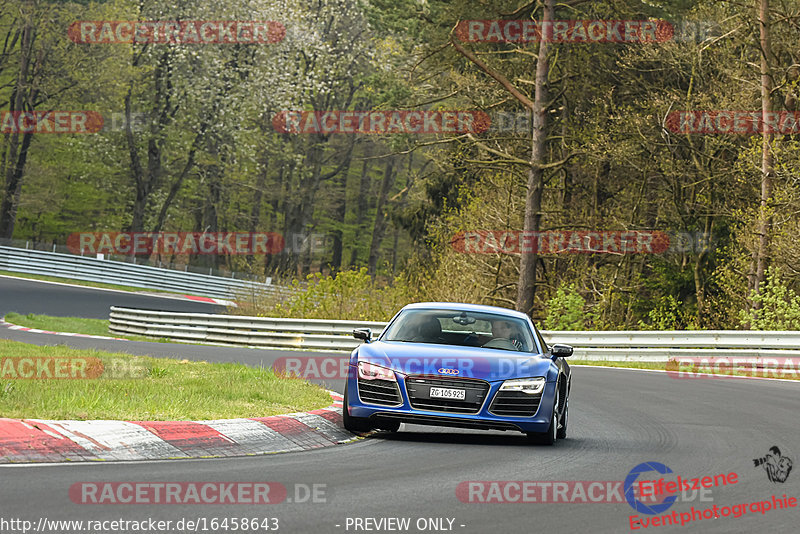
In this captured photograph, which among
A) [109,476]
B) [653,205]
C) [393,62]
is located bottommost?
[109,476]

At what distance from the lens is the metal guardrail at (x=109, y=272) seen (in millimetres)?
52125

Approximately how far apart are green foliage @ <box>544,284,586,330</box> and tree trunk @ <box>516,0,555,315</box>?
2.66 feet

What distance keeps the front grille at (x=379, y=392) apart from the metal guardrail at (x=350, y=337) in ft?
45.7

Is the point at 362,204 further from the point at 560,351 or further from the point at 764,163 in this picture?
the point at 560,351

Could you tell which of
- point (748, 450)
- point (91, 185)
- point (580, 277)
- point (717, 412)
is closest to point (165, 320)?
point (580, 277)

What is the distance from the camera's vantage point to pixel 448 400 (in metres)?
10.7

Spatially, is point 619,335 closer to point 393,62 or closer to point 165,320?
point 165,320

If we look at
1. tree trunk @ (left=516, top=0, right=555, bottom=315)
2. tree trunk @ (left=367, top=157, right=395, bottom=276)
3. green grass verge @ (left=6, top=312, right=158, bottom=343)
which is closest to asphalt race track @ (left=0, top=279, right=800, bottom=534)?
tree trunk @ (left=516, top=0, right=555, bottom=315)

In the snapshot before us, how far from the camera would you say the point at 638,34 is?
32875 millimetres

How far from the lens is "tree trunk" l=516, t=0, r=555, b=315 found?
32250 millimetres

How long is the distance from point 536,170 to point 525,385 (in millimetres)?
22311

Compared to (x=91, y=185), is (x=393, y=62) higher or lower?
higher

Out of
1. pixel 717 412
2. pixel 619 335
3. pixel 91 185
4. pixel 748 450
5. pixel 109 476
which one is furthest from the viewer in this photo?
pixel 91 185

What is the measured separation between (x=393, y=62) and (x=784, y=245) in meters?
25.6
